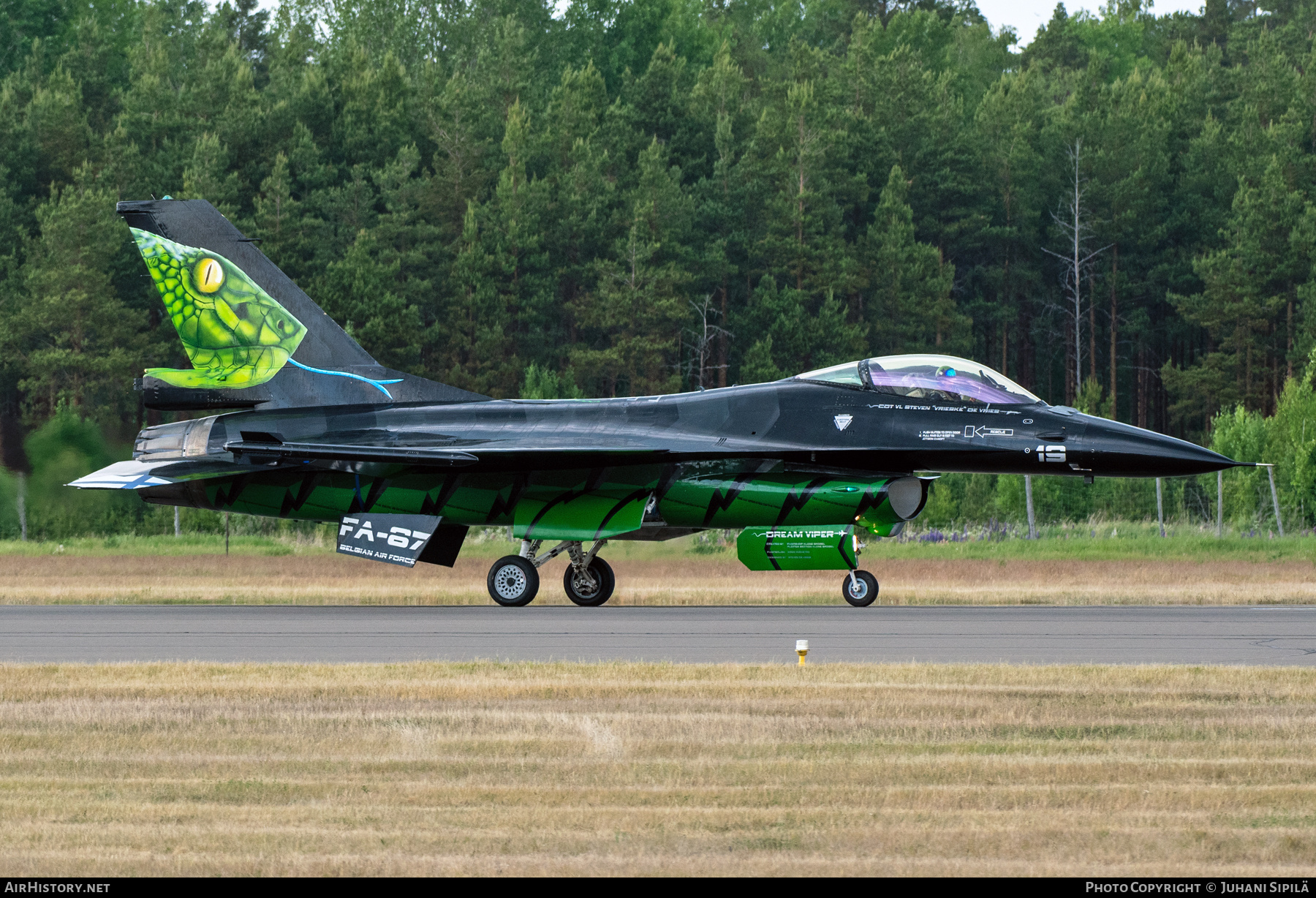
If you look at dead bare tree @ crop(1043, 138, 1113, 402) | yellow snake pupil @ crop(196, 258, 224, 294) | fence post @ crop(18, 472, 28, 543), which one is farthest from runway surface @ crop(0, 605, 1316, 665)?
dead bare tree @ crop(1043, 138, 1113, 402)

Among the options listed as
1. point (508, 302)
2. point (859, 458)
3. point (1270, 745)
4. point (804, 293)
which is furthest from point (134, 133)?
point (1270, 745)

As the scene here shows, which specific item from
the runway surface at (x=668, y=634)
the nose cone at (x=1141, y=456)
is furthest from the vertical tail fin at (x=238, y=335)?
the nose cone at (x=1141, y=456)

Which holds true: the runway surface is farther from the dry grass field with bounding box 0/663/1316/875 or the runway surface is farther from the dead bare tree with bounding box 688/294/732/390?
the dead bare tree with bounding box 688/294/732/390

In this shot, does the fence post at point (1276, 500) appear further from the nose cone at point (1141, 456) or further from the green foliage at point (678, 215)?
the nose cone at point (1141, 456)

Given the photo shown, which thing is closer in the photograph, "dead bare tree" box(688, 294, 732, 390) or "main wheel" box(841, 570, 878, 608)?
"main wheel" box(841, 570, 878, 608)

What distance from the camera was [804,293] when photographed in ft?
190

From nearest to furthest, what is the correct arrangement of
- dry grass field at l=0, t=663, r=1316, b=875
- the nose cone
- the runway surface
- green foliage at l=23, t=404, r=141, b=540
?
dry grass field at l=0, t=663, r=1316, b=875, the runway surface, the nose cone, green foliage at l=23, t=404, r=141, b=540

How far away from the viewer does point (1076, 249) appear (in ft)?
194

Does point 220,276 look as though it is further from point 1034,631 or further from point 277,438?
point 1034,631

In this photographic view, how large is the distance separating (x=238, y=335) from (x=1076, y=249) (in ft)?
142

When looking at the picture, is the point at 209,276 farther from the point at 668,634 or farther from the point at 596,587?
the point at 668,634

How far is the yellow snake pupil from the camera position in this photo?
2134cm

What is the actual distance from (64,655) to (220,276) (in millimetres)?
8498

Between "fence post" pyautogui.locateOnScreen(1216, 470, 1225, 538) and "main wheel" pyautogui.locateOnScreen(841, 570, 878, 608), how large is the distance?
15.7m
